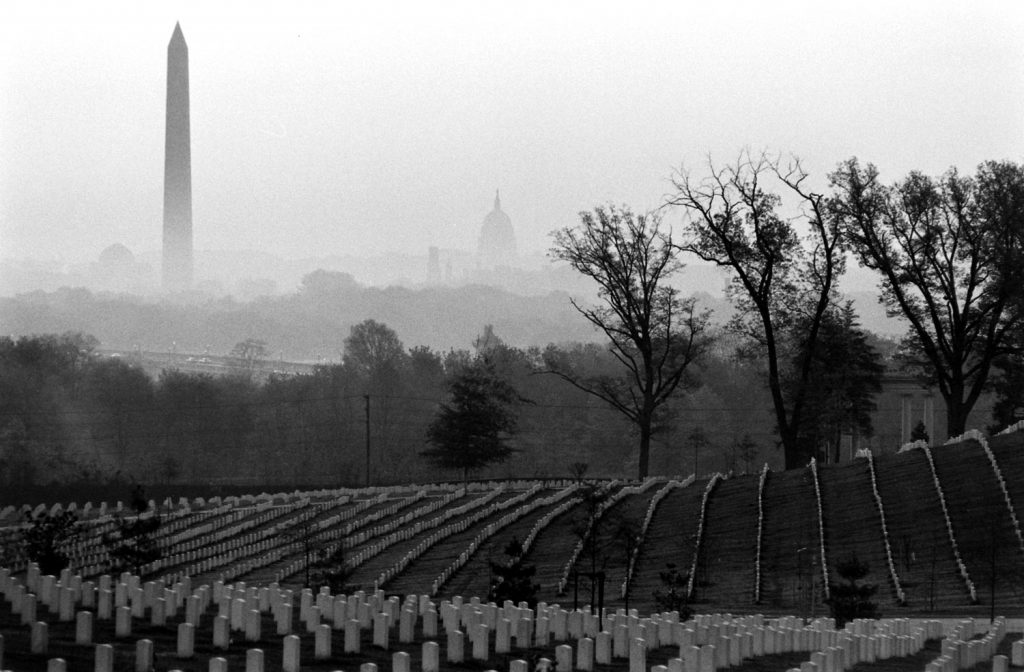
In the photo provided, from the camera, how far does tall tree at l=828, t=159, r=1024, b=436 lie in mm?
71250

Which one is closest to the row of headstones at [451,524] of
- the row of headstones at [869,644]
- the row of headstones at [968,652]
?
the row of headstones at [869,644]

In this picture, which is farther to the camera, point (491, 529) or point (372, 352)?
point (372, 352)

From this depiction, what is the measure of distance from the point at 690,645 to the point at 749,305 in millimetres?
53405

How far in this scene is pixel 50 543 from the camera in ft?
143

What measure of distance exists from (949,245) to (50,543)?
1652 inches

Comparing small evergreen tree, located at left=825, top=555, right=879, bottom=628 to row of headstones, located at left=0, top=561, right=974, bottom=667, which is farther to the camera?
small evergreen tree, located at left=825, top=555, right=879, bottom=628

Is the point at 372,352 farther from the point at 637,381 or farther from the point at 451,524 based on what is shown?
the point at 451,524

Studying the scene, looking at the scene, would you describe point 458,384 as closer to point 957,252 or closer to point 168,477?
point 168,477

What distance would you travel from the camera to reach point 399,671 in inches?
734

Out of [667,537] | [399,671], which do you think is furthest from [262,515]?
[399,671]

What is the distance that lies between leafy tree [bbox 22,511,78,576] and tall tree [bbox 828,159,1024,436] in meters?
34.0

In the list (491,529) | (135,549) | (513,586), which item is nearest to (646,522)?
(491,529)

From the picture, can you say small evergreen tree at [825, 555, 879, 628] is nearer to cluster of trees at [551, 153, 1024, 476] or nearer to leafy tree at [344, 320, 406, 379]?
cluster of trees at [551, 153, 1024, 476]

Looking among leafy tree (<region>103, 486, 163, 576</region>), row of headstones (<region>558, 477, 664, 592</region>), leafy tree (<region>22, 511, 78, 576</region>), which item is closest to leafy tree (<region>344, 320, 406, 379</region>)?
row of headstones (<region>558, 477, 664, 592</region>)
